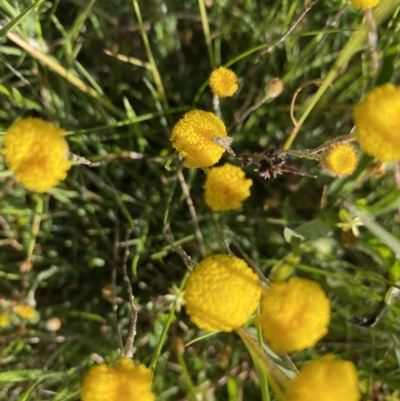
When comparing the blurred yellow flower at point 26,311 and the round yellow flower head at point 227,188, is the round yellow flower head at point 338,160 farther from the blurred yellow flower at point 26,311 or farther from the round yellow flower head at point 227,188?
the blurred yellow flower at point 26,311

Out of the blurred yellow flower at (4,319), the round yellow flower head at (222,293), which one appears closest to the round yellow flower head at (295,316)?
the round yellow flower head at (222,293)

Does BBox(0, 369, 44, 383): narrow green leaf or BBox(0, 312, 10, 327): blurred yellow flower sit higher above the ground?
BBox(0, 369, 44, 383): narrow green leaf

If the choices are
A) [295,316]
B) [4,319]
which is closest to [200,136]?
[295,316]

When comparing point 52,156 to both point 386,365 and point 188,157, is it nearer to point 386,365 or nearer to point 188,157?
point 188,157

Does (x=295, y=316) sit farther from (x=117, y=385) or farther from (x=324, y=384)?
(x=117, y=385)

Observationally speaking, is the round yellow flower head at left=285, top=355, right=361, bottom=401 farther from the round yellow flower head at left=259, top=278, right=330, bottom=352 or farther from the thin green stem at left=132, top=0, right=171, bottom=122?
the thin green stem at left=132, top=0, right=171, bottom=122

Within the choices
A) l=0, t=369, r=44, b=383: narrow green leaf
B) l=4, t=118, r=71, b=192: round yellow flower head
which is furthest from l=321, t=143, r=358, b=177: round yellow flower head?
l=0, t=369, r=44, b=383: narrow green leaf
